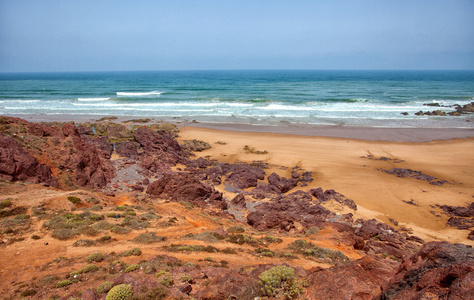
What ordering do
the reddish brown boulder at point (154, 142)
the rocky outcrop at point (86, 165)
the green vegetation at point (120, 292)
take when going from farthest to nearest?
1. the reddish brown boulder at point (154, 142)
2. the rocky outcrop at point (86, 165)
3. the green vegetation at point (120, 292)

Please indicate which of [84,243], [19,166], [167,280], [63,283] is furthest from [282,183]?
[19,166]

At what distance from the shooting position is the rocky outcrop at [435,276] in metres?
3.66

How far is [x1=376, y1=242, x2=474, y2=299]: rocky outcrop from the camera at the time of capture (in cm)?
366

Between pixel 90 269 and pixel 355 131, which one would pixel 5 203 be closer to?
pixel 90 269

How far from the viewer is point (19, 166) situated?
12188 millimetres

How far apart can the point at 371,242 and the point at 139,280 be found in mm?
8432

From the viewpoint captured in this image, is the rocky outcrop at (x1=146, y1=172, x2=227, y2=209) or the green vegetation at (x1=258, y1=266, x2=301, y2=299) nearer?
the green vegetation at (x1=258, y1=266, x2=301, y2=299)

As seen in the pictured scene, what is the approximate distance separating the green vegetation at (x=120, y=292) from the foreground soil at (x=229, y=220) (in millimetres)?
128

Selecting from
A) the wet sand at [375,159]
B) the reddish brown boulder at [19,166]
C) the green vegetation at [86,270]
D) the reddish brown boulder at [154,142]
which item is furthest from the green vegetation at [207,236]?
the reddish brown boulder at [154,142]

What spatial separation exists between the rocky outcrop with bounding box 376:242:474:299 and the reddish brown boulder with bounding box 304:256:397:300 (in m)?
0.54

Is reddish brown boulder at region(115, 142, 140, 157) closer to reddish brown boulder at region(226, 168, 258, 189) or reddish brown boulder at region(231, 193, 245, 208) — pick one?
reddish brown boulder at region(226, 168, 258, 189)

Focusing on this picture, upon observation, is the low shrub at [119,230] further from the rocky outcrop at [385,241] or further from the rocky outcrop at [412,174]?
the rocky outcrop at [412,174]

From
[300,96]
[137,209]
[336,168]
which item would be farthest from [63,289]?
[300,96]

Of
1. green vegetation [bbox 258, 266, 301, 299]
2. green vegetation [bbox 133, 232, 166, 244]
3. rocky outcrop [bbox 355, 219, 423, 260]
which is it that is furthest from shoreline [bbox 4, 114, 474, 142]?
green vegetation [bbox 258, 266, 301, 299]
